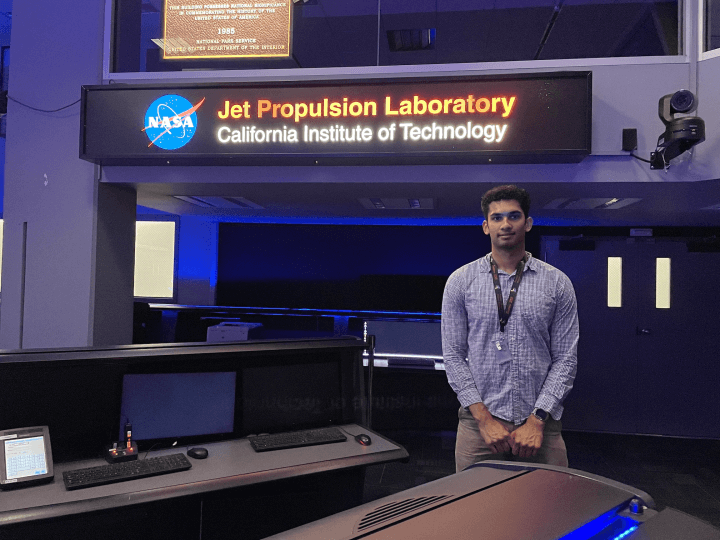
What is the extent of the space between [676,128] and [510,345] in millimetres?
1937

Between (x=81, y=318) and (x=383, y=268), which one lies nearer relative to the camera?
(x=81, y=318)

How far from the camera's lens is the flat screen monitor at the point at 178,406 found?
2299 mm

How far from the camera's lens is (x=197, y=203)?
16.4ft

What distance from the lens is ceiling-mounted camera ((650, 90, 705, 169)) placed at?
2.78 m

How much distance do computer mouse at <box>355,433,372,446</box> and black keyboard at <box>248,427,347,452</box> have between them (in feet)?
0.27

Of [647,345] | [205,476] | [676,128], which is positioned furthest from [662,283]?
[205,476]

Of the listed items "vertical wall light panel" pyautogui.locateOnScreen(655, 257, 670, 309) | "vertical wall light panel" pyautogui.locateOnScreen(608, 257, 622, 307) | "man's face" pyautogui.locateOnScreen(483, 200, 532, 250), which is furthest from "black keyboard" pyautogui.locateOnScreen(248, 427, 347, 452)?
"vertical wall light panel" pyautogui.locateOnScreen(655, 257, 670, 309)

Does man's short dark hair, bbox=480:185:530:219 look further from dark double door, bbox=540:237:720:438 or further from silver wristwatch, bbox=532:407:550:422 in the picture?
dark double door, bbox=540:237:720:438

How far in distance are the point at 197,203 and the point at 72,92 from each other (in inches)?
59.5

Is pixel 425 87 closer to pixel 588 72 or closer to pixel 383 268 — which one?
pixel 588 72

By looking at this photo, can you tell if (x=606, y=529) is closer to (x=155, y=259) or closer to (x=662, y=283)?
(x=662, y=283)

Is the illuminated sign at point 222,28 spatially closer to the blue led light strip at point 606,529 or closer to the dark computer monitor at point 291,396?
the dark computer monitor at point 291,396

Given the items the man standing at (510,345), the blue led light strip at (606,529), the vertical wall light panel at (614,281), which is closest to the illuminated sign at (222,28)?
the man standing at (510,345)

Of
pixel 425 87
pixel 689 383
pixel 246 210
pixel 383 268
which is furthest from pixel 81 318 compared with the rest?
pixel 689 383
